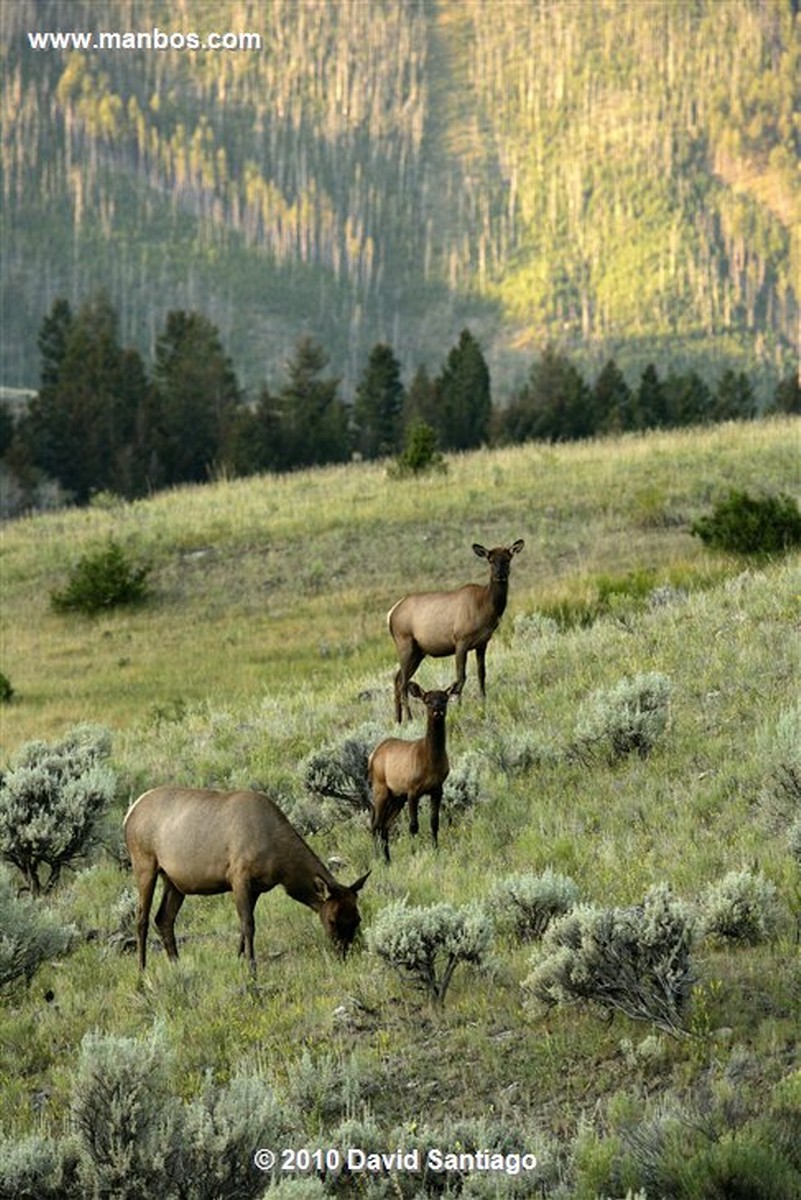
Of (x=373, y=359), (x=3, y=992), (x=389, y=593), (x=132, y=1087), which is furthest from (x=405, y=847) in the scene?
(x=373, y=359)

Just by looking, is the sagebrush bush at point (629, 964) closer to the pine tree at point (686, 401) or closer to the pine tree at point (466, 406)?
the pine tree at point (686, 401)

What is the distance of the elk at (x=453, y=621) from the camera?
16156 millimetres

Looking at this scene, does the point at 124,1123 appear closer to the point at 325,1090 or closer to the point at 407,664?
the point at 325,1090

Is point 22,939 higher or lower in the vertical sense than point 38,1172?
lower

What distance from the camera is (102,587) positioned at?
102 feet

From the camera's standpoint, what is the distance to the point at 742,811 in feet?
39.7

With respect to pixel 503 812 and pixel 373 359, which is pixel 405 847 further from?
pixel 373 359

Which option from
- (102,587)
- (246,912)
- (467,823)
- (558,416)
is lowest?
(102,587)

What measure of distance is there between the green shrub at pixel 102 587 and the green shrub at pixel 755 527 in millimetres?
11003

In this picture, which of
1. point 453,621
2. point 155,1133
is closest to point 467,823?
point 453,621

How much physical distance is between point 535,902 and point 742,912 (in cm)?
130

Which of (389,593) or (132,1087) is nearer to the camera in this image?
(132,1087)

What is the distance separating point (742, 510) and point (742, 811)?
14649 mm

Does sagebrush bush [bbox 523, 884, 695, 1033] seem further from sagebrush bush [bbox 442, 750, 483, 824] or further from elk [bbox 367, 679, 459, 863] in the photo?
sagebrush bush [bbox 442, 750, 483, 824]
